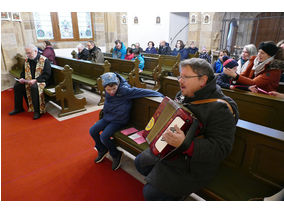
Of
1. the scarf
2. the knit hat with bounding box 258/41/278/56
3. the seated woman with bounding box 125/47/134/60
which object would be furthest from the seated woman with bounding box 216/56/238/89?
the seated woman with bounding box 125/47/134/60

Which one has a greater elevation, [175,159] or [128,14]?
[128,14]

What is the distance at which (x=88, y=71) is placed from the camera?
19.1 feet

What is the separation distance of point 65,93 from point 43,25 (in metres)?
5.55

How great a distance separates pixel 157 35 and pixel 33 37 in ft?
23.4

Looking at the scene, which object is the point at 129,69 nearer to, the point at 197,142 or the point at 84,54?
the point at 84,54

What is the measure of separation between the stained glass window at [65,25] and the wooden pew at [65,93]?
4.82 meters

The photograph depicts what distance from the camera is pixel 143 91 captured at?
283cm

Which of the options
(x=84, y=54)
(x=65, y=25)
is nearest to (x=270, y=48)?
(x=84, y=54)

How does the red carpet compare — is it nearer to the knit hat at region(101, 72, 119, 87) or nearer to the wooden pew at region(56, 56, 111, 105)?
the knit hat at region(101, 72, 119, 87)

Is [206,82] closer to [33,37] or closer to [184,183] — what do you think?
[184,183]

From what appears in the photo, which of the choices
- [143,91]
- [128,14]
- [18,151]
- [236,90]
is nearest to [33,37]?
[128,14]

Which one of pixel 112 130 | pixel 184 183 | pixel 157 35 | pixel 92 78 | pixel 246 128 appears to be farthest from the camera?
pixel 157 35

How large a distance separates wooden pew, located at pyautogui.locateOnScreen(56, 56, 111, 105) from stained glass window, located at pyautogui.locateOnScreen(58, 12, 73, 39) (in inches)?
124

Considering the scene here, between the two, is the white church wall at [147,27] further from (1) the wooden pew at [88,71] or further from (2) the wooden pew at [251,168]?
(2) the wooden pew at [251,168]
